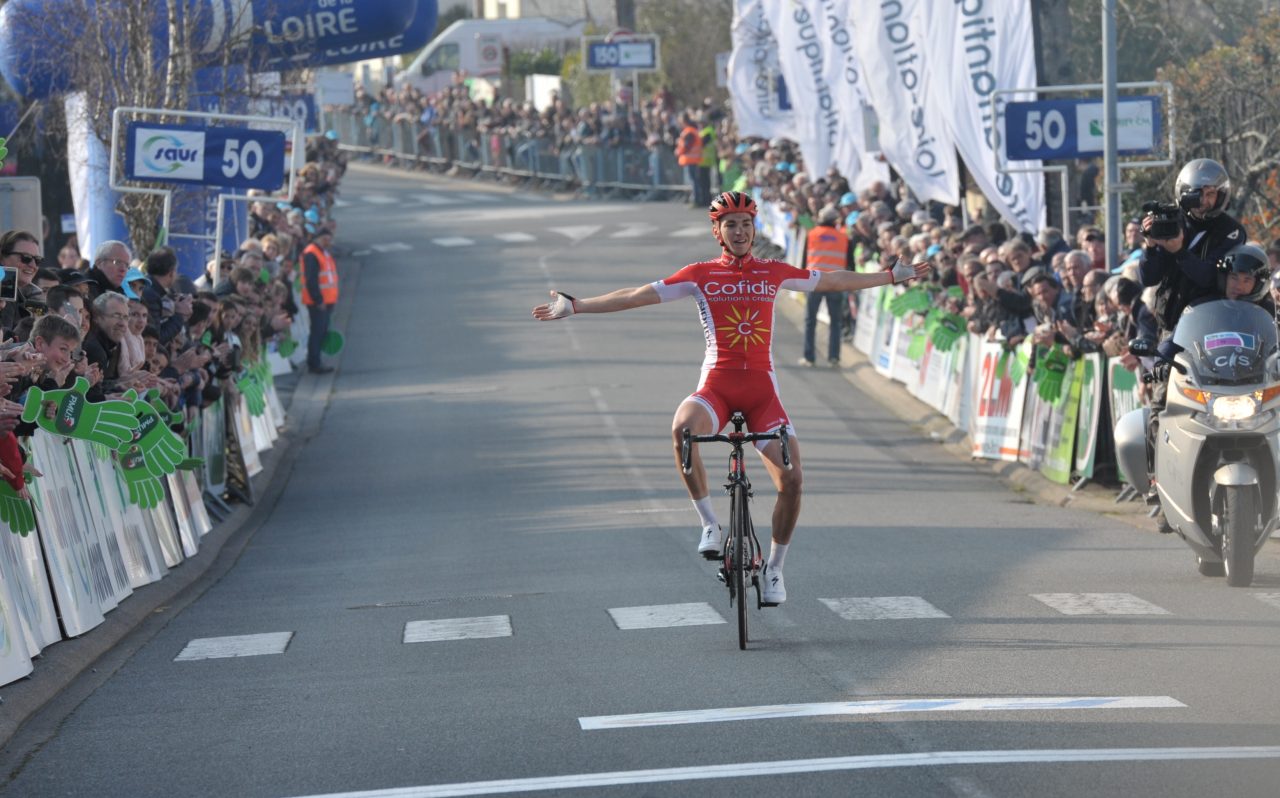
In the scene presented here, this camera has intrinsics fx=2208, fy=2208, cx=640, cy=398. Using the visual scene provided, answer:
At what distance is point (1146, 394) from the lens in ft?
47.2

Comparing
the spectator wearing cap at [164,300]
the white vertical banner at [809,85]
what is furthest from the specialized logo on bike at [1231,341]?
the white vertical banner at [809,85]

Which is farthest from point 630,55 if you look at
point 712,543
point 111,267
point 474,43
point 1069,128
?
point 712,543

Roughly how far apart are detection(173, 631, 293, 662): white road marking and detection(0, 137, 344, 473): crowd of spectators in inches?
56.6

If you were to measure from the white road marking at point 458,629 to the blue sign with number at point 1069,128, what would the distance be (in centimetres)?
923

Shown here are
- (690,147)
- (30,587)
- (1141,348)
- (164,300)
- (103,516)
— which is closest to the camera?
(30,587)

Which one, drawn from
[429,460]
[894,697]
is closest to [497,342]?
[429,460]

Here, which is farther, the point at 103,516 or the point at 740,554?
the point at 103,516

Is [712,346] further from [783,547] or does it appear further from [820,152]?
[820,152]

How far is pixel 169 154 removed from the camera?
66.7 ft

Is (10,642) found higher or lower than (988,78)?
lower

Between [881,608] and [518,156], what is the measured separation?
1917 inches

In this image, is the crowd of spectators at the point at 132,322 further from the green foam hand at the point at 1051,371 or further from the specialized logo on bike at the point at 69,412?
the green foam hand at the point at 1051,371

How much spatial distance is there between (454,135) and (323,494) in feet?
146

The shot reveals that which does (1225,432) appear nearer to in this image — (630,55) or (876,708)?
(876,708)
